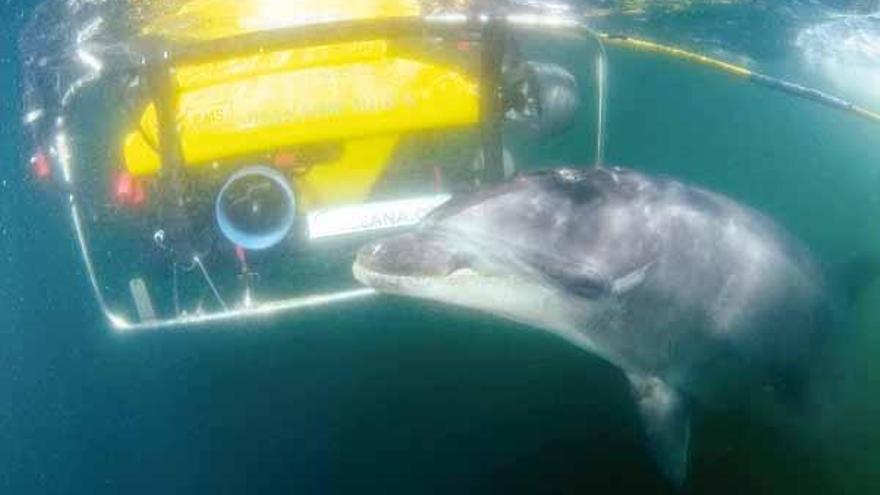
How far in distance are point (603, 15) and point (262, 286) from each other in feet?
21.1

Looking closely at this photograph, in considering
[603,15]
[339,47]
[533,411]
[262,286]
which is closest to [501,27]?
[339,47]

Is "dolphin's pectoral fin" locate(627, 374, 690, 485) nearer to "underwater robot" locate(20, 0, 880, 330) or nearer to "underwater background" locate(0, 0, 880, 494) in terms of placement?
"underwater robot" locate(20, 0, 880, 330)

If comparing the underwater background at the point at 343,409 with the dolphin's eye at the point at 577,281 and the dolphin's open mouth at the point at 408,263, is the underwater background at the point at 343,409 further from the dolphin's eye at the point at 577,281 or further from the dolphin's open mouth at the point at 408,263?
the dolphin's eye at the point at 577,281

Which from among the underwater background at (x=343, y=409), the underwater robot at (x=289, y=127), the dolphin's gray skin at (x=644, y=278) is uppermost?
the underwater robot at (x=289, y=127)

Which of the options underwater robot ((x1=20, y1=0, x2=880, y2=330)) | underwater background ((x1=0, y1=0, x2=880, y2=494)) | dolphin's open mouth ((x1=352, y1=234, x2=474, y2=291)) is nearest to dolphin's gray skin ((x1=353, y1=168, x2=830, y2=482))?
dolphin's open mouth ((x1=352, y1=234, x2=474, y2=291))

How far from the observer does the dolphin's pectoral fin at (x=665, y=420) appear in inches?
185

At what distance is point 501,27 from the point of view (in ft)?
13.8

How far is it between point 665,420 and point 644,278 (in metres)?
0.99

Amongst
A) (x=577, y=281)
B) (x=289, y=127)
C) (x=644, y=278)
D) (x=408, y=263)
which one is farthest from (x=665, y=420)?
(x=289, y=127)

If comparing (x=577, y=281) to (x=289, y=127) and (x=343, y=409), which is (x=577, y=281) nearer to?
(x=289, y=127)

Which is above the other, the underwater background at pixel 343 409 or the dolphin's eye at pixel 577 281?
the dolphin's eye at pixel 577 281

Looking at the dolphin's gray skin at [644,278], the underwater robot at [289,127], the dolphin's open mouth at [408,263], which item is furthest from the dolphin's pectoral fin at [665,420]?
the dolphin's open mouth at [408,263]

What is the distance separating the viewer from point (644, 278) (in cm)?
428

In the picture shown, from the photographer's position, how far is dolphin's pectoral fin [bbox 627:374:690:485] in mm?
4695
